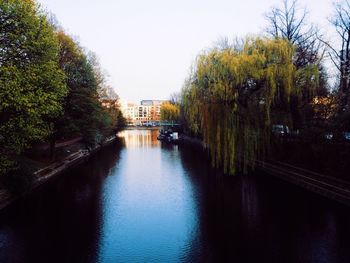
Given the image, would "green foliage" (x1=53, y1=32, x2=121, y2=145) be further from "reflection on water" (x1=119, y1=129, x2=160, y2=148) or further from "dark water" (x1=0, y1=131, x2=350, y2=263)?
"reflection on water" (x1=119, y1=129, x2=160, y2=148)

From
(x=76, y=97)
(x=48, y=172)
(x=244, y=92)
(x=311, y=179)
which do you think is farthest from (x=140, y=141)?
(x=311, y=179)

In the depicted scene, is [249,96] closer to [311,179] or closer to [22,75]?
[311,179]

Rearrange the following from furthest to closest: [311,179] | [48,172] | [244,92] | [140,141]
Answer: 1. [140,141]
2. [48,172]
3. [244,92]
4. [311,179]

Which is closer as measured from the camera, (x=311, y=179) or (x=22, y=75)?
(x=22, y=75)

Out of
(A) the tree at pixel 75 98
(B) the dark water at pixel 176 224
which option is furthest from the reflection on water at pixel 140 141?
(B) the dark water at pixel 176 224

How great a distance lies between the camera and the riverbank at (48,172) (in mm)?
24312

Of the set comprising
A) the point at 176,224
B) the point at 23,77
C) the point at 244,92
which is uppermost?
the point at 23,77

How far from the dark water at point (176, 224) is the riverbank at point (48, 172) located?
2.37ft

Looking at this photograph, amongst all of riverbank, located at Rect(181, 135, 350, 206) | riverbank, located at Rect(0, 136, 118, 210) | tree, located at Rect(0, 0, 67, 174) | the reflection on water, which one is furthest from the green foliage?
the reflection on water

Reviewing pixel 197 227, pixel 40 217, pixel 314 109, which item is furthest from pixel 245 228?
pixel 314 109

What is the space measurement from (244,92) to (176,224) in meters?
14.4

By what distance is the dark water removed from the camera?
16.2m

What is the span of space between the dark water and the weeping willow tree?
3.77 meters

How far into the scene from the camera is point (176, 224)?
20.3 m
